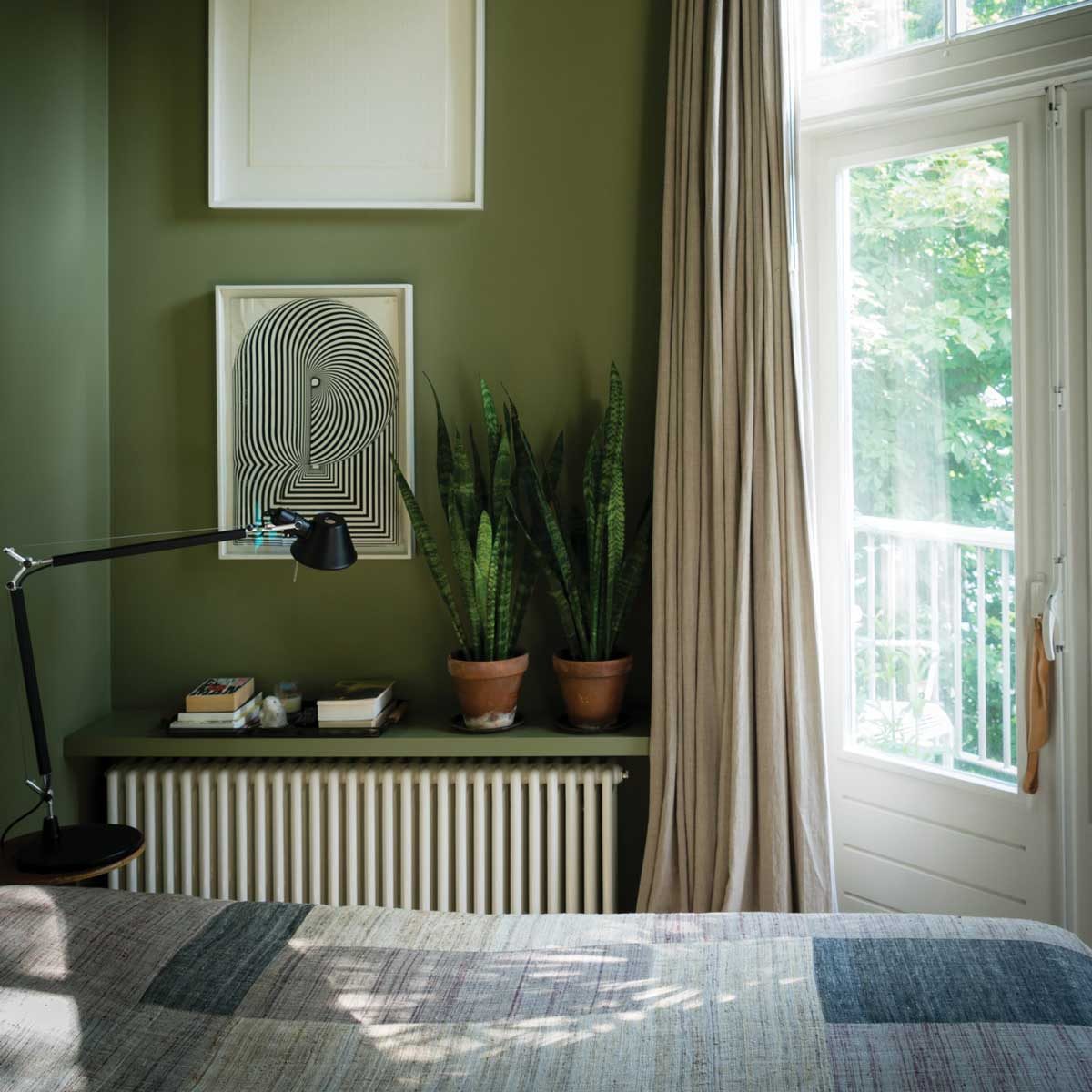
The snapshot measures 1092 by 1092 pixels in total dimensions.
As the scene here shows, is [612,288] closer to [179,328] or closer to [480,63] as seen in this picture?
[480,63]

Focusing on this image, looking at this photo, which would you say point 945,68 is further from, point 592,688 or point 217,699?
point 217,699

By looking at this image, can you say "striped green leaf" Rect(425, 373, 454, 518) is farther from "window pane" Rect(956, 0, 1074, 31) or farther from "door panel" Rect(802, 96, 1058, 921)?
"window pane" Rect(956, 0, 1074, 31)

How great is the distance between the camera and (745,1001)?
1310 millimetres

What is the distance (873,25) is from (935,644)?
1436 mm

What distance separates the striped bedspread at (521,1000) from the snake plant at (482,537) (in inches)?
39.6

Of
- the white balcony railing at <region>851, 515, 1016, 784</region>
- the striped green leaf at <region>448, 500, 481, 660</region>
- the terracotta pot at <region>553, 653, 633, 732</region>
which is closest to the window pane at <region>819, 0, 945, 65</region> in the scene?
the white balcony railing at <region>851, 515, 1016, 784</region>

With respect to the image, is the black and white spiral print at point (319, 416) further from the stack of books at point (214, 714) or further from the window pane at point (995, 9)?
the window pane at point (995, 9)

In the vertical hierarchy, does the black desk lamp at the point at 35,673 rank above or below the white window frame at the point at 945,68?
below

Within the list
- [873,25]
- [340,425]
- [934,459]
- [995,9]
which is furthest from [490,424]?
[995,9]

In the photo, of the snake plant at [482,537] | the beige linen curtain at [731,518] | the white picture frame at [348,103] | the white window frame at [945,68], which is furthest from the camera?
the white picture frame at [348,103]

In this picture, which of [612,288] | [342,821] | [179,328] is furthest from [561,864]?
[179,328]

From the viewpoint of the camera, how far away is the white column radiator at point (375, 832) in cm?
256

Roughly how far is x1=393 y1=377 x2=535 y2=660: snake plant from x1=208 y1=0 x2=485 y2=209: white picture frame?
23.3 inches

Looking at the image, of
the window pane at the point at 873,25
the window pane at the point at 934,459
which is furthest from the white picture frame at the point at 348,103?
the window pane at the point at 934,459
